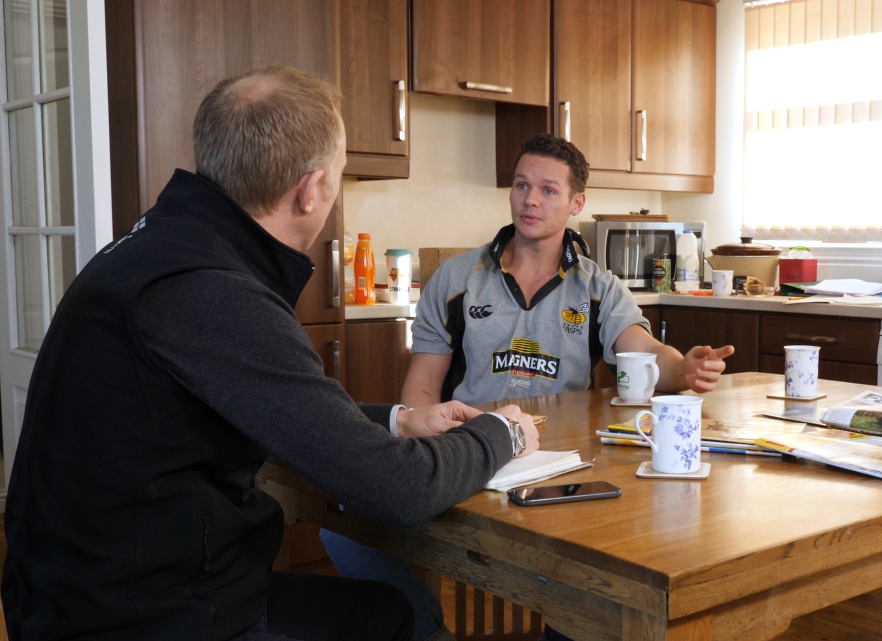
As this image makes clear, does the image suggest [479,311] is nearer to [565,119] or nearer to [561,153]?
[561,153]

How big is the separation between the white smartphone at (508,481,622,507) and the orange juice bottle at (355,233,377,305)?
7.18 ft

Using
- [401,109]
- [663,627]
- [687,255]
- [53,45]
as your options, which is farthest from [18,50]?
[687,255]

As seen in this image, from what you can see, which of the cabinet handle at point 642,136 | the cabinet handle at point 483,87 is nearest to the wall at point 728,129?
the cabinet handle at point 642,136

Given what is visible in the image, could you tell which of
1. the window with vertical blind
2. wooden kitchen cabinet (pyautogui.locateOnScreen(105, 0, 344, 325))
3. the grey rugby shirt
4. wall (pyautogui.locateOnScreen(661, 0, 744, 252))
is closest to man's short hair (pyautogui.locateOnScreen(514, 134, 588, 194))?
the grey rugby shirt

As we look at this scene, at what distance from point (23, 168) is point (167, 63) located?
0.53m

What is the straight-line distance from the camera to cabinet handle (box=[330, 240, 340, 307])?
303 centimetres

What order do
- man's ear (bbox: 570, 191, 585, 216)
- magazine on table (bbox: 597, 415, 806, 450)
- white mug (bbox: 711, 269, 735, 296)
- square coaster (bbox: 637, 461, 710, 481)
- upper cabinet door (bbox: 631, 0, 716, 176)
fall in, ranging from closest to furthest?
square coaster (bbox: 637, 461, 710, 481)
magazine on table (bbox: 597, 415, 806, 450)
man's ear (bbox: 570, 191, 585, 216)
white mug (bbox: 711, 269, 735, 296)
upper cabinet door (bbox: 631, 0, 716, 176)

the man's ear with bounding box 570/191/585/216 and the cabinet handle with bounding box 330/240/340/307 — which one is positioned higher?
the man's ear with bounding box 570/191/585/216

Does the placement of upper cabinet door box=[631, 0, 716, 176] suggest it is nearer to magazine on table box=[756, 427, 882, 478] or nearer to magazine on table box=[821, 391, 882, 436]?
magazine on table box=[821, 391, 882, 436]

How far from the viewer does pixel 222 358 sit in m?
1.04

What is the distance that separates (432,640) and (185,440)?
541 millimetres

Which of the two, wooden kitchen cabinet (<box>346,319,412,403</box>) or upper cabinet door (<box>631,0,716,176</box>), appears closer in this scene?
wooden kitchen cabinet (<box>346,319,412,403</box>)

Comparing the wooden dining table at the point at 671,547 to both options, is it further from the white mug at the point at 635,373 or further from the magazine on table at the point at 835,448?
the white mug at the point at 635,373

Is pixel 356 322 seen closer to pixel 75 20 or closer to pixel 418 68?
pixel 418 68
